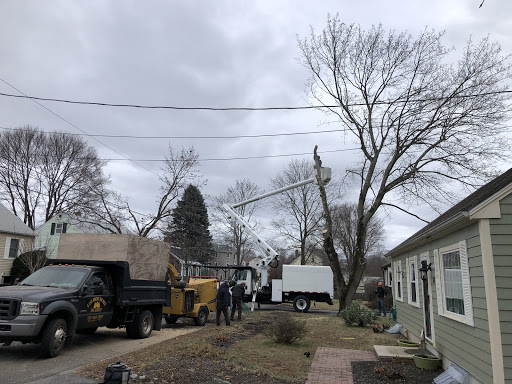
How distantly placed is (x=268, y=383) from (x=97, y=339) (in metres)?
6.01

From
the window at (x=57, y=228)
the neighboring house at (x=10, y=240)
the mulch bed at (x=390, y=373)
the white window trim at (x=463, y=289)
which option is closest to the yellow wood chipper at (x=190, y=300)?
the mulch bed at (x=390, y=373)

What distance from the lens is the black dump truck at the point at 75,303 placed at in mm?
7262

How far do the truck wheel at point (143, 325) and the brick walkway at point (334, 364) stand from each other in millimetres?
4798

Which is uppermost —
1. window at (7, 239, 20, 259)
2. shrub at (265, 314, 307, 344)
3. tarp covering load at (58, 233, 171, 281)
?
window at (7, 239, 20, 259)

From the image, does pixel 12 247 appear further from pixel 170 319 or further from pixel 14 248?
pixel 170 319

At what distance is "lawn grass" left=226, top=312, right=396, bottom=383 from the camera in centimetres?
724

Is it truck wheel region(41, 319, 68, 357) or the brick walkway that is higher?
truck wheel region(41, 319, 68, 357)

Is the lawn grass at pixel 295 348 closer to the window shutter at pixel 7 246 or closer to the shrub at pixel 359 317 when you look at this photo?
the shrub at pixel 359 317

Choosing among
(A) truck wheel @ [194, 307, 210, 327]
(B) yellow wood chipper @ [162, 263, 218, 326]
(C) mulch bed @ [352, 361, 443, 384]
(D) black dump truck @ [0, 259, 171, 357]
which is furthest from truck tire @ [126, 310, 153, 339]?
(C) mulch bed @ [352, 361, 443, 384]

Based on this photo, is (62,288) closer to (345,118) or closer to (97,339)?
(97,339)

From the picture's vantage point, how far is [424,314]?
9.55 metres

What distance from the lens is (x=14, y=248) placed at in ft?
84.3

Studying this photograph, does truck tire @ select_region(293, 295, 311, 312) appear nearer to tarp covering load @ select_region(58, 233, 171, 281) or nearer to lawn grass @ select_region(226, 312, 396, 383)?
lawn grass @ select_region(226, 312, 396, 383)

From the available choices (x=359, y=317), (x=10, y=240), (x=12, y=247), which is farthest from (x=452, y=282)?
(x=12, y=247)
